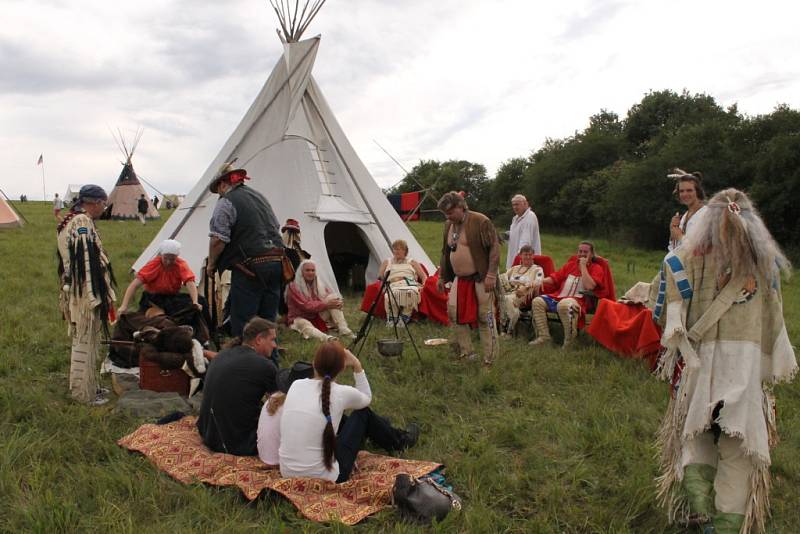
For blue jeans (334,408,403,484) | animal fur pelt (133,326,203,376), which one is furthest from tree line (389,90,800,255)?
blue jeans (334,408,403,484)

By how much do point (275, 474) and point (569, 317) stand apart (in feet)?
10.8

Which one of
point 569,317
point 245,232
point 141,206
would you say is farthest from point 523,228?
point 141,206

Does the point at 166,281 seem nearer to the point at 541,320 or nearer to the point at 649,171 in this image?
the point at 541,320

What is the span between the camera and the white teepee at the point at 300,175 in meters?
7.51

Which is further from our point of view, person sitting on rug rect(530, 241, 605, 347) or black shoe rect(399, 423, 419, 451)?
person sitting on rug rect(530, 241, 605, 347)

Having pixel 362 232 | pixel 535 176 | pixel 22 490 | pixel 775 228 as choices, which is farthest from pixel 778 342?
pixel 535 176

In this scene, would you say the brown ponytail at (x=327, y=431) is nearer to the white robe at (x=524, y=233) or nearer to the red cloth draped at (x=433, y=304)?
the red cloth draped at (x=433, y=304)

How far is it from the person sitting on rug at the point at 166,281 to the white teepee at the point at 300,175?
2.39 meters

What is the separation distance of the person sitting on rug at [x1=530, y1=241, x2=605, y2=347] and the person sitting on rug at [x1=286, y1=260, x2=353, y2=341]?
1.79 metres

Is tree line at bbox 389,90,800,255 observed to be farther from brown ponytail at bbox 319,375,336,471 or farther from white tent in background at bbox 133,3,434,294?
brown ponytail at bbox 319,375,336,471

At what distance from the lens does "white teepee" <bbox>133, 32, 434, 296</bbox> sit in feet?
24.6

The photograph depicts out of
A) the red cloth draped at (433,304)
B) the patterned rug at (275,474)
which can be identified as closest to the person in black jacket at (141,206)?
the red cloth draped at (433,304)

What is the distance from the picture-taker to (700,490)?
2.38 metres

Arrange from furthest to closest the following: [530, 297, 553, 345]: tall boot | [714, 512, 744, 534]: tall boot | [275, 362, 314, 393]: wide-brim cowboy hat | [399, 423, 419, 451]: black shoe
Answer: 1. [530, 297, 553, 345]: tall boot
2. [275, 362, 314, 393]: wide-brim cowboy hat
3. [399, 423, 419, 451]: black shoe
4. [714, 512, 744, 534]: tall boot
